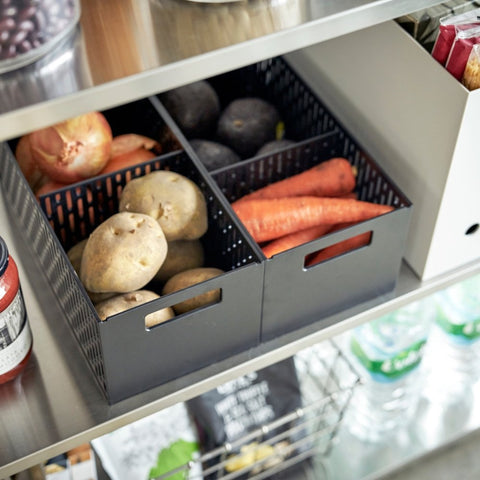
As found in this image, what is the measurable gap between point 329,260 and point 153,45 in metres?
0.37

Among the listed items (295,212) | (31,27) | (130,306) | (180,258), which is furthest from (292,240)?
(31,27)

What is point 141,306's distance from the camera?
2.88 feet

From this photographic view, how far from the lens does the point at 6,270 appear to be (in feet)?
2.93

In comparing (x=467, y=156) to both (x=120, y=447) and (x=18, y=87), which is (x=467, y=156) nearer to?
(x=18, y=87)

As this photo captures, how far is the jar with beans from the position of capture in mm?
661

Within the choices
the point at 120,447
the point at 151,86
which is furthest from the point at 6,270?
the point at 120,447

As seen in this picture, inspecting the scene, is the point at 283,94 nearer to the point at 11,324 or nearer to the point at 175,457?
the point at 11,324

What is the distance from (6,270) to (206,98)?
44cm

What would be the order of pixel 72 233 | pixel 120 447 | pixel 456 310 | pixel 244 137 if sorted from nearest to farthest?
pixel 72 233
pixel 244 137
pixel 120 447
pixel 456 310

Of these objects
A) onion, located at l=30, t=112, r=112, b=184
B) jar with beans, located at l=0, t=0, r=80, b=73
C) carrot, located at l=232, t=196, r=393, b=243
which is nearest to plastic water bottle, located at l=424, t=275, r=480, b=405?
carrot, located at l=232, t=196, r=393, b=243

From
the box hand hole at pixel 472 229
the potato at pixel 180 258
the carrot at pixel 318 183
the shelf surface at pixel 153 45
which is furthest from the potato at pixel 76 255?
the box hand hole at pixel 472 229

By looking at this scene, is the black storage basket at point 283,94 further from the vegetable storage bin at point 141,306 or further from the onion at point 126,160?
the vegetable storage bin at point 141,306

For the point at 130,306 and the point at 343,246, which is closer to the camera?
the point at 130,306

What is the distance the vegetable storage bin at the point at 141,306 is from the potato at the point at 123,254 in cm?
3
